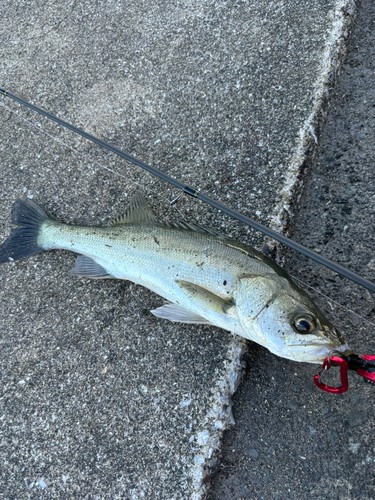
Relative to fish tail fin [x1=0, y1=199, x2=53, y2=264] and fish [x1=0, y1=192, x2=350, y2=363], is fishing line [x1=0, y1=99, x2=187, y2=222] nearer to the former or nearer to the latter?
fish [x1=0, y1=192, x2=350, y2=363]

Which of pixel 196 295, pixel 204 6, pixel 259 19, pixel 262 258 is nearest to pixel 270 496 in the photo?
pixel 196 295

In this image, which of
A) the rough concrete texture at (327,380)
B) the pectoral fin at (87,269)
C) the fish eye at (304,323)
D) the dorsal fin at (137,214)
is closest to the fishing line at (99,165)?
the dorsal fin at (137,214)

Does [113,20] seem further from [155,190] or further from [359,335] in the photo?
[359,335]

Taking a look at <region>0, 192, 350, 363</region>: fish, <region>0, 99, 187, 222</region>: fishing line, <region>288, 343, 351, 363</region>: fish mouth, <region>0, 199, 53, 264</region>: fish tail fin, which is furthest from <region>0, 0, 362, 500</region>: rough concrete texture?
<region>288, 343, 351, 363</region>: fish mouth

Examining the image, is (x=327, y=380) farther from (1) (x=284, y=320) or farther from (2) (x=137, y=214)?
(2) (x=137, y=214)

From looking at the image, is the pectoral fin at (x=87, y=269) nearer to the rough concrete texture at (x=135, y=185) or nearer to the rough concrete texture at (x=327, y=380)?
the rough concrete texture at (x=135, y=185)

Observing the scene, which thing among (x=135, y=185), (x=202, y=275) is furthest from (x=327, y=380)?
(x=135, y=185)
